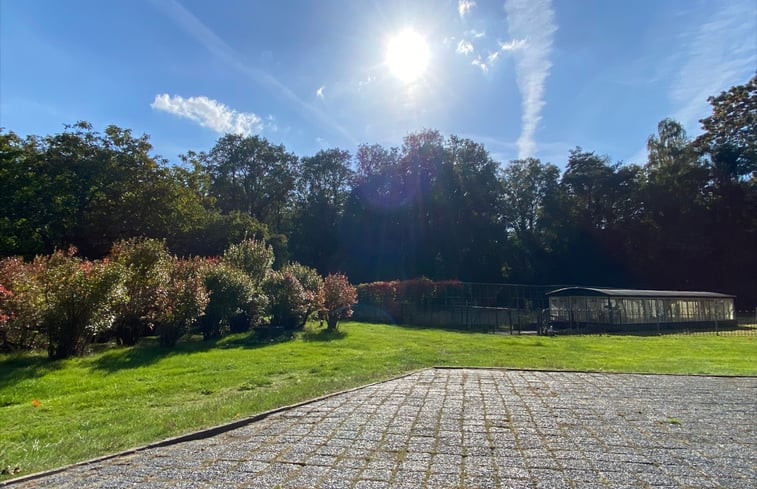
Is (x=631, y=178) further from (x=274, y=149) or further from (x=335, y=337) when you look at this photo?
(x=335, y=337)

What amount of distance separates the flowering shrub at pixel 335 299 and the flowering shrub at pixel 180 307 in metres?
5.80

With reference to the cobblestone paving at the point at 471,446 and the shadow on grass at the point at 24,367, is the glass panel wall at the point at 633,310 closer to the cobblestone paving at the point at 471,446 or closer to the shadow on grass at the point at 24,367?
the cobblestone paving at the point at 471,446

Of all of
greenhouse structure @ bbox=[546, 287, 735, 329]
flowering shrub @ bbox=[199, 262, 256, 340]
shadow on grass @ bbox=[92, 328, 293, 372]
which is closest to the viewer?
shadow on grass @ bbox=[92, 328, 293, 372]

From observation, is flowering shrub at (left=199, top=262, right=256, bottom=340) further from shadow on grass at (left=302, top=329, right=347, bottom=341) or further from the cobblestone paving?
the cobblestone paving

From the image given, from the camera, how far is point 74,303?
424 inches

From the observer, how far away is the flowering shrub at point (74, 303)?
10.6 meters

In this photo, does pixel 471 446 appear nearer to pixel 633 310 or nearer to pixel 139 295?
pixel 139 295

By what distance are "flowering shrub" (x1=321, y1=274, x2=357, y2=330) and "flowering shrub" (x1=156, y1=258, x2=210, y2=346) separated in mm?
5799

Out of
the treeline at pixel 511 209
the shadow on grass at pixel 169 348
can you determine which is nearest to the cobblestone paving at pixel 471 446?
the shadow on grass at pixel 169 348

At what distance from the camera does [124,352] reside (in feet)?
39.4

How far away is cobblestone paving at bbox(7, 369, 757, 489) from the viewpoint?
12.2 ft

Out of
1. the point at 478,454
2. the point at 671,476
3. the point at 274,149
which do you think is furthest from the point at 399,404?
the point at 274,149

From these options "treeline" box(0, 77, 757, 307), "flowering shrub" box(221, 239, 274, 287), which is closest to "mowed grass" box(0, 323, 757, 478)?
"flowering shrub" box(221, 239, 274, 287)

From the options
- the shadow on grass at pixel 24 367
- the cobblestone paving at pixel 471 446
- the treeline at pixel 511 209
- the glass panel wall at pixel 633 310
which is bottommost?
the shadow on grass at pixel 24 367
